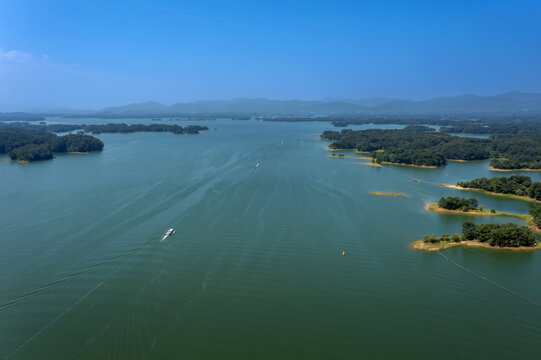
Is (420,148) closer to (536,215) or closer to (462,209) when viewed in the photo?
(462,209)

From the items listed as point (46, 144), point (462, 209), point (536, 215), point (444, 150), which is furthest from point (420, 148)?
point (46, 144)

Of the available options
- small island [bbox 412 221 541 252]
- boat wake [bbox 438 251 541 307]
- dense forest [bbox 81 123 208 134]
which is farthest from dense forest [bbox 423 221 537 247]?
dense forest [bbox 81 123 208 134]

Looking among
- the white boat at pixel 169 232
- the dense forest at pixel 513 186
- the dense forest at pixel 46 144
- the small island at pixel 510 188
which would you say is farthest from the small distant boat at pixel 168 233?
the dense forest at pixel 46 144

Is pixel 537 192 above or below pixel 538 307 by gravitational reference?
above

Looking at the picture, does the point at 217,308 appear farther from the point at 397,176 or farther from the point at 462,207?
the point at 397,176

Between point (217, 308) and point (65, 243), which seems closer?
point (217, 308)

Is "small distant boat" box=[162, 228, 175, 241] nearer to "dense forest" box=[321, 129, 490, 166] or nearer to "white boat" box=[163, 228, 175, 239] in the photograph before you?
"white boat" box=[163, 228, 175, 239]

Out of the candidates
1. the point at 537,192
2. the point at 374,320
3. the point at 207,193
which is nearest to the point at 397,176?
the point at 537,192
